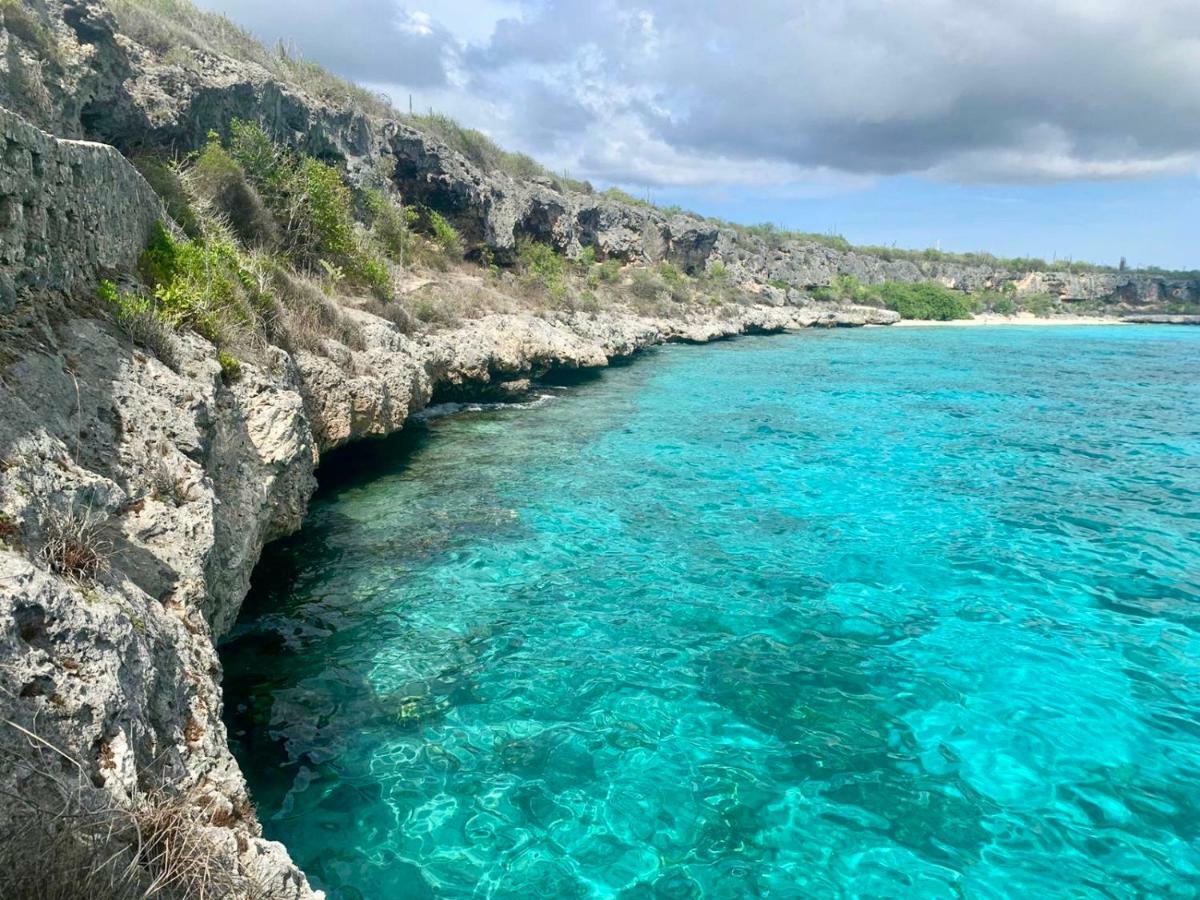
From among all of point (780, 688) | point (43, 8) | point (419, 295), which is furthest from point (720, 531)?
point (43, 8)

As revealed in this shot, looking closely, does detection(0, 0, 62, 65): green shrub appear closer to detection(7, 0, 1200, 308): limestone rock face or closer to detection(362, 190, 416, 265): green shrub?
detection(7, 0, 1200, 308): limestone rock face

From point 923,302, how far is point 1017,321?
12.0 m

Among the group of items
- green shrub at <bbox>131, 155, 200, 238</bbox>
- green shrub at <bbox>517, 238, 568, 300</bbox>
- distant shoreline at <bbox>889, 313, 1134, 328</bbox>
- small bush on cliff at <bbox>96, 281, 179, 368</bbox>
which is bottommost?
small bush on cliff at <bbox>96, 281, 179, 368</bbox>

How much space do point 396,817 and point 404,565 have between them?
4402 millimetres

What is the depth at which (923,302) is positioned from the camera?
3076 inches

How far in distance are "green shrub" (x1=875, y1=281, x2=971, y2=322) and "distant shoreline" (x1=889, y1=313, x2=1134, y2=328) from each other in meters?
0.97

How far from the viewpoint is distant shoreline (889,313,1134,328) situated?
240 ft

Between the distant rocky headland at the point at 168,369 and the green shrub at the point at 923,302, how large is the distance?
58.8 meters

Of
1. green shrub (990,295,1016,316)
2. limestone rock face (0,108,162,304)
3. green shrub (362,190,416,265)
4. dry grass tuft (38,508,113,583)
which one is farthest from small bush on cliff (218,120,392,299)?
green shrub (990,295,1016,316)

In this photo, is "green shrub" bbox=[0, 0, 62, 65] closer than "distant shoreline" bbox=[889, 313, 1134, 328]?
Yes

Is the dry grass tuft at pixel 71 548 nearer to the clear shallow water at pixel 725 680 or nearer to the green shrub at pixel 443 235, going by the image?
the clear shallow water at pixel 725 680

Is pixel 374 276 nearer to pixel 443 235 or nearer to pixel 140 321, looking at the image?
pixel 140 321

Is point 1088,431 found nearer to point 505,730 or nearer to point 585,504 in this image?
point 585,504

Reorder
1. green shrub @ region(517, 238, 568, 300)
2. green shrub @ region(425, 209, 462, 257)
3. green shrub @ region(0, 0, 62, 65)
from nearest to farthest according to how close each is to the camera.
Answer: green shrub @ region(0, 0, 62, 65) < green shrub @ region(425, 209, 462, 257) < green shrub @ region(517, 238, 568, 300)
